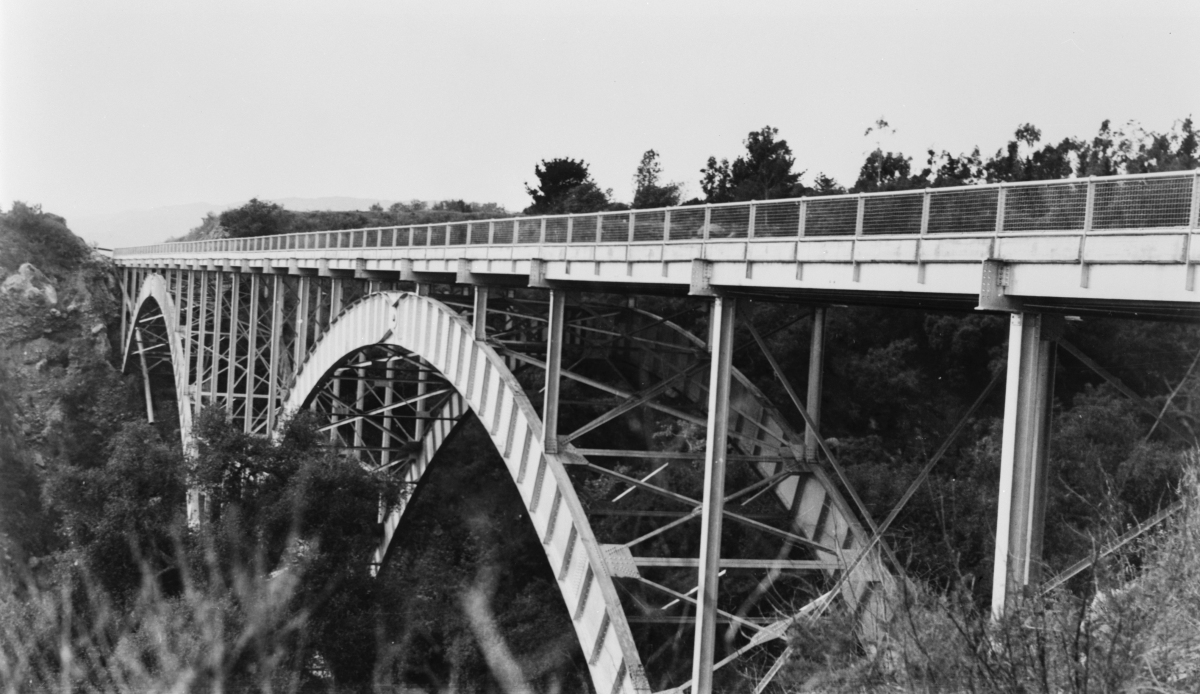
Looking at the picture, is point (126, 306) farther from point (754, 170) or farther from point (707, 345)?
point (707, 345)

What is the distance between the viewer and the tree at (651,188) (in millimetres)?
47469

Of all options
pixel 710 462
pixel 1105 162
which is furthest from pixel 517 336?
pixel 1105 162

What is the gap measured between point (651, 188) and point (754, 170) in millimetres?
9998

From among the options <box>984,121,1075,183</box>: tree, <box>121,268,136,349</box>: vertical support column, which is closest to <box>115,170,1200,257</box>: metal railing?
<box>984,121,1075,183</box>: tree

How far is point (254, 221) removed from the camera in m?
66.9

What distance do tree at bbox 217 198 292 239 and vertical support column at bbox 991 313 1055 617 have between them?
62376 mm

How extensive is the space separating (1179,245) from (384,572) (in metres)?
21.5

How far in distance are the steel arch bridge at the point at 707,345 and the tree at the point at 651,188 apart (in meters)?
19.6

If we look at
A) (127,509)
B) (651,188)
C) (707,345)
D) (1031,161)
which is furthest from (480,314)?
(651,188)

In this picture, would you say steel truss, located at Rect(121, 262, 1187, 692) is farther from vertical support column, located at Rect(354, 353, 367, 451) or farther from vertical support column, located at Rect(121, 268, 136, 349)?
vertical support column, located at Rect(121, 268, 136, 349)

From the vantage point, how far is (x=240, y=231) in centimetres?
6675

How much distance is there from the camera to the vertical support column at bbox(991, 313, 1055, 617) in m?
7.41

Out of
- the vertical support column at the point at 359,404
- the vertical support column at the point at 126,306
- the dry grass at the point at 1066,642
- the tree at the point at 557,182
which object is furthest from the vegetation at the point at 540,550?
the tree at the point at 557,182

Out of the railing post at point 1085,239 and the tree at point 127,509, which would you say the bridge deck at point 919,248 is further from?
the tree at point 127,509
